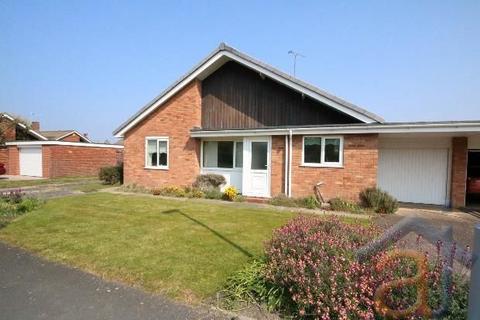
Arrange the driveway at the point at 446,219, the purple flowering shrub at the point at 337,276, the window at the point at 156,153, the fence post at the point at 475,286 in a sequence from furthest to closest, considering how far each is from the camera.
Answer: the window at the point at 156,153 < the driveway at the point at 446,219 < the purple flowering shrub at the point at 337,276 < the fence post at the point at 475,286

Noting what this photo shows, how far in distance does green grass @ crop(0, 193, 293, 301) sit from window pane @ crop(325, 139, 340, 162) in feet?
10.4

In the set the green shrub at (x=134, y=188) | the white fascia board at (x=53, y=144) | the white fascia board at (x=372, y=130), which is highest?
the white fascia board at (x=372, y=130)

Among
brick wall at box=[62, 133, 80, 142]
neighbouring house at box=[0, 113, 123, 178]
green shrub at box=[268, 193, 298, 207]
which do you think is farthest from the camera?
brick wall at box=[62, 133, 80, 142]

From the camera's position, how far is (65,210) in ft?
35.7

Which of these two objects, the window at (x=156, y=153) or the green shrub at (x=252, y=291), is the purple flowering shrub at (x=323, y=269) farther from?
the window at (x=156, y=153)

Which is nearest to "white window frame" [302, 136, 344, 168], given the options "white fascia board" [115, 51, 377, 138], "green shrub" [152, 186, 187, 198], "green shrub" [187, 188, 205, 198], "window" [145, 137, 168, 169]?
"white fascia board" [115, 51, 377, 138]

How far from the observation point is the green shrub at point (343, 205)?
11.5 meters

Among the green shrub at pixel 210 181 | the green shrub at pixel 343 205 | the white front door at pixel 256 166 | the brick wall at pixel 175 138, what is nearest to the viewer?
the green shrub at pixel 343 205

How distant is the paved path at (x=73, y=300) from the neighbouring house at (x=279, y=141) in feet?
30.8

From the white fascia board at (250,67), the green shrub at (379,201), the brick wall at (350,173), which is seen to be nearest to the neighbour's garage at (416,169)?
the brick wall at (350,173)

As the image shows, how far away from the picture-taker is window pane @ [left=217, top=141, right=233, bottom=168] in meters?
15.8

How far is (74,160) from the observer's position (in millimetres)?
26969

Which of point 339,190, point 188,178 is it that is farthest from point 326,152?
point 188,178

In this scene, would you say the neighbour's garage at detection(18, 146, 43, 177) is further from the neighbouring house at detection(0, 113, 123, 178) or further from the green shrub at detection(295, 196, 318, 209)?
the green shrub at detection(295, 196, 318, 209)
